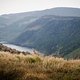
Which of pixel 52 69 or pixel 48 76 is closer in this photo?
pixel 48 76

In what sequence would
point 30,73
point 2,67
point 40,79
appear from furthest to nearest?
1. point 2,67
2. point 30,73
3. point 40,79

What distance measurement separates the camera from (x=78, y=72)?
374 inches

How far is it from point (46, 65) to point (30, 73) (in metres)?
1.72

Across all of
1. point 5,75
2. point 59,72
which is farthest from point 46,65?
point 5,75

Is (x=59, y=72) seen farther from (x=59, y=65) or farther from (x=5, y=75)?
(x=5, y=75)

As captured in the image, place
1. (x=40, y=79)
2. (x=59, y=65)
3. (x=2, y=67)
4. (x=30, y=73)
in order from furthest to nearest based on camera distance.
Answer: (x=59, y=65) → (x=2, y=67) → (x=30, y=73) → (x=40, y=79)

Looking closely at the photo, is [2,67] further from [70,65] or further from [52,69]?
[70,65]

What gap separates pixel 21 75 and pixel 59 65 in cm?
219

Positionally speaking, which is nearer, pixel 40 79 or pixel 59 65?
pixel 40 79

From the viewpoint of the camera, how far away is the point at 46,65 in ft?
35.8

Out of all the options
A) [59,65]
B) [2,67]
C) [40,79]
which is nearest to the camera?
[40,79]

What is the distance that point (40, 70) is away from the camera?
983 centimetres

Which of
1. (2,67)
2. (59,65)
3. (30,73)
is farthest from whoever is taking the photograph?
(59,65)

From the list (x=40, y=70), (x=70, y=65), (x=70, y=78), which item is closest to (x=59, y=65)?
(x=70, y=65)
